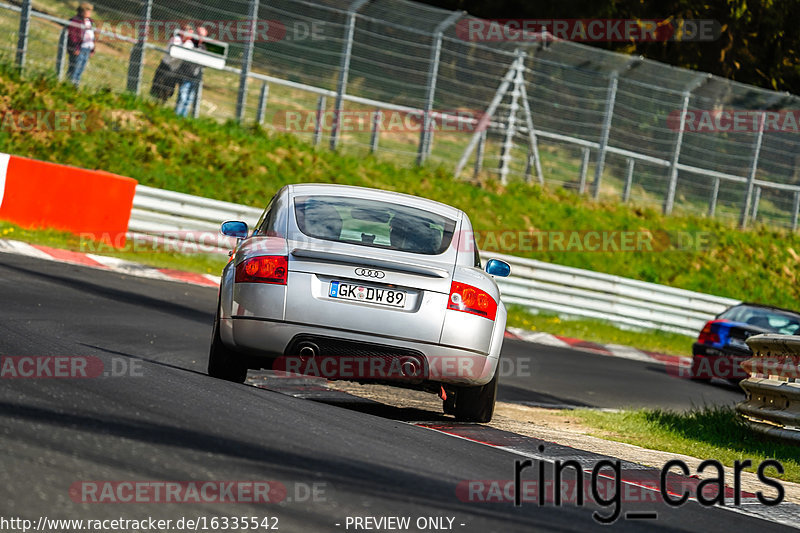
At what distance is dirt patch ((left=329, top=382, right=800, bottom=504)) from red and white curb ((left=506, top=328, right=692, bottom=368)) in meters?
7.12

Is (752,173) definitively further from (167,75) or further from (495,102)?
(167,75)

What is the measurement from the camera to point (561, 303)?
67.3ft

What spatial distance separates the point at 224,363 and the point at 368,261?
49.0 inches

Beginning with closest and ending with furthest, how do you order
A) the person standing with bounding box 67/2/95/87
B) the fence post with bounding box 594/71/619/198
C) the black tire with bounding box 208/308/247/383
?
the black tire with bounding box 208/308/247/383 < the person standing with bounding box 67/2/95/87 < the fence post with bounding box 594/71/619/198

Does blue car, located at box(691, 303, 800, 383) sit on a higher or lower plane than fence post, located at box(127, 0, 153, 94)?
lower

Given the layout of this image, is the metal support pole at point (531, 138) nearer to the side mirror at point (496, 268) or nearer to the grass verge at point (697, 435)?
the grass verge at point (697, 435)

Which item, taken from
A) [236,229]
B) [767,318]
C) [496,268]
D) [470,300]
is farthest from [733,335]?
[470,300]

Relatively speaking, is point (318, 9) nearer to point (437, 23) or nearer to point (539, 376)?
point (437, 23)

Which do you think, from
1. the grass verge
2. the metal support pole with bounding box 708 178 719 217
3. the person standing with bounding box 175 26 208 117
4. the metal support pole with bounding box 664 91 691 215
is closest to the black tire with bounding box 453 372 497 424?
the grass verge

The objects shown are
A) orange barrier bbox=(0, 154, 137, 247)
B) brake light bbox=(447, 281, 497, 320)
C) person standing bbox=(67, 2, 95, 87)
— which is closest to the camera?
brake light bbox=(447, 281, 497, 320)

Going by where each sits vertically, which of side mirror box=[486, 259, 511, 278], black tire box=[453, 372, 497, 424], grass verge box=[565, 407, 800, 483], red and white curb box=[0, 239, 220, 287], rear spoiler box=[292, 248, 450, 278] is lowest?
red and white curb box=[0, 239, 220, 287]

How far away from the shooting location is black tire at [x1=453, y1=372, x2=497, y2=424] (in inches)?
313

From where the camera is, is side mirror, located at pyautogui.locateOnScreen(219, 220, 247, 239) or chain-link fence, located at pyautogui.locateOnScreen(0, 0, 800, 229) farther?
chain-link fence, located at pyautogui.locateOnScreen(0, 0, 800, 229)

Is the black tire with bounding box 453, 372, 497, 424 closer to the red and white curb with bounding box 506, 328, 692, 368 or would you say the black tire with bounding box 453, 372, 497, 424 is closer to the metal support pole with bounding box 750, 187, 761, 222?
the red and white curb with bounding box 506, 328, 692, 368
